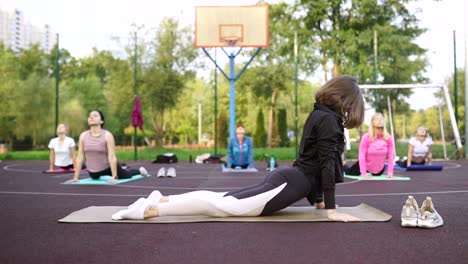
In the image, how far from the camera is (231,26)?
14.9 m

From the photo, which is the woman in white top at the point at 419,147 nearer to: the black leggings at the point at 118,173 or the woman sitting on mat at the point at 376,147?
the woman sitting on mat at the point at 376,147

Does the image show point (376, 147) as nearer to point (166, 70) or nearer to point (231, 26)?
point (231, 26)

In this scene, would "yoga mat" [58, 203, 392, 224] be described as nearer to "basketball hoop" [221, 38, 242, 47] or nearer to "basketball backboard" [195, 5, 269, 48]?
"basketball hoop" [221, 38, 242, 47]

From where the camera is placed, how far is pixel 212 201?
3.95m

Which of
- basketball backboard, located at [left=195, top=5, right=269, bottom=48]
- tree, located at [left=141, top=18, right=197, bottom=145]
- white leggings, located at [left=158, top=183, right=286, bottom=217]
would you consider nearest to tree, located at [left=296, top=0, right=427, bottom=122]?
tree, located at [left=141, top=18, right=197, bottom=145]

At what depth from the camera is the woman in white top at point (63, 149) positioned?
11.4m

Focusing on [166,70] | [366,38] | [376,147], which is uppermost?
[366,38]

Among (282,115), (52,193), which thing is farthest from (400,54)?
(52,193)

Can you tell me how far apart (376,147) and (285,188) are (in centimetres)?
538

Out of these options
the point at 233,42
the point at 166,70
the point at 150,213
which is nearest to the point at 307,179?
the point at 150,213

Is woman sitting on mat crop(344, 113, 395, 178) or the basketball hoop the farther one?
the basketball hoop

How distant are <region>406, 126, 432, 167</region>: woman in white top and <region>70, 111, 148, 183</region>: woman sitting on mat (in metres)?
6.94

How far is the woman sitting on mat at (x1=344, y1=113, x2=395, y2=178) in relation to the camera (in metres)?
8.78

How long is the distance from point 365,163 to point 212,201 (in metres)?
5.94
